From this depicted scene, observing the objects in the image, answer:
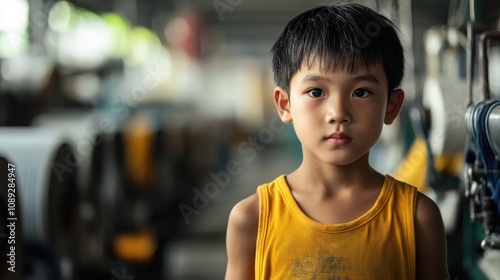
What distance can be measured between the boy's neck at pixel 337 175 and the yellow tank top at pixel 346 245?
0.05 metres

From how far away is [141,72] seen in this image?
33.9 feet

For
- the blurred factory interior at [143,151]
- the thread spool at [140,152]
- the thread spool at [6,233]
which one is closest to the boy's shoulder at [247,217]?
the blurred factory interior at [143,151]

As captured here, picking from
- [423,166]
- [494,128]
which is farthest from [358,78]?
[423,166]

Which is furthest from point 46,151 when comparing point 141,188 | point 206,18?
point 206,18

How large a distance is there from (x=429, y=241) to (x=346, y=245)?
13cm

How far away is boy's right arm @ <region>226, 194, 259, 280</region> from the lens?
4.17ft

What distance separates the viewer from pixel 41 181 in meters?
2.65

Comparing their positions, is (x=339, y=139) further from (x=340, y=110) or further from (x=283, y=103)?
(x=283, y=103)

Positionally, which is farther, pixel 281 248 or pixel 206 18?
pixel 206 18

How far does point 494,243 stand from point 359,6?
1.89ft

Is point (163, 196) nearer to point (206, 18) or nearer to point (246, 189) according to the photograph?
point (246, 189)

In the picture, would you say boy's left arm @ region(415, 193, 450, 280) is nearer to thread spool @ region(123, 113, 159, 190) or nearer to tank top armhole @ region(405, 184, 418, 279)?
tank top armhole @ region(405, 184, 418, 279)

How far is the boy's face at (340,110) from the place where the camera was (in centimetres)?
121

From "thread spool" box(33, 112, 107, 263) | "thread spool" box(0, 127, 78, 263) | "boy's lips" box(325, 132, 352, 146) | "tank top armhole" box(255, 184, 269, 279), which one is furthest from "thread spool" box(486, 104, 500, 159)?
"thread spool" box(33, 112, 107, 263)
